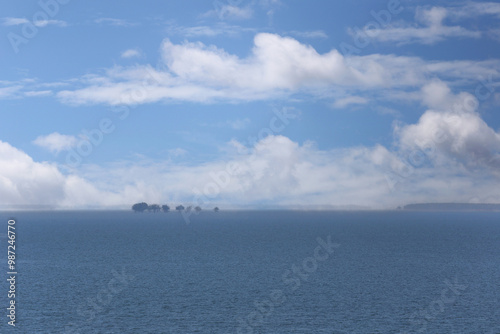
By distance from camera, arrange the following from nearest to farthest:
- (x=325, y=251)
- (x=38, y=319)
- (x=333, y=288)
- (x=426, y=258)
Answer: (x=38, y=319), (x=333, y=288), (x=426, y=258), (x=325, y=251)

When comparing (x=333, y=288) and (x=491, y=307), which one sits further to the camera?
(x=333, y=288)

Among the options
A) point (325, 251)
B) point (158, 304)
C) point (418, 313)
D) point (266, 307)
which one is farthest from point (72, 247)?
point (418, 313)

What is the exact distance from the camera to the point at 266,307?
7931 cm

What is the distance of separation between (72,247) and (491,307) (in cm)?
13057

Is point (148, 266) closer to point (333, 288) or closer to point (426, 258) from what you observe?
point (333, 288)

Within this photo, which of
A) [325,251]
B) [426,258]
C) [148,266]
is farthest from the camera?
[325,251]

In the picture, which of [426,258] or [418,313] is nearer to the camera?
[418,313]

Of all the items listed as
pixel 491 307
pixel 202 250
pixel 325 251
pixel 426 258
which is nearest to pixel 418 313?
pixel 491 307

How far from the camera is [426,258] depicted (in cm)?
13638

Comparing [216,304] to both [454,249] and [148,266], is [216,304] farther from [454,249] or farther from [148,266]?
[454,249]

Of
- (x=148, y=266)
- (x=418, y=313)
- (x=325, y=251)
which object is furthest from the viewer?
(x=325, y=251)

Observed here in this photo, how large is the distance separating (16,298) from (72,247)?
3397 inches

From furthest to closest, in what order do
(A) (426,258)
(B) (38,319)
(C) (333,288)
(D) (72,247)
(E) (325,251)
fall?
(D) (72,247), (E) (325,251), (A) (426,258), (C) (333,288), (B) (38,319)

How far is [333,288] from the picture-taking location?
306ft
